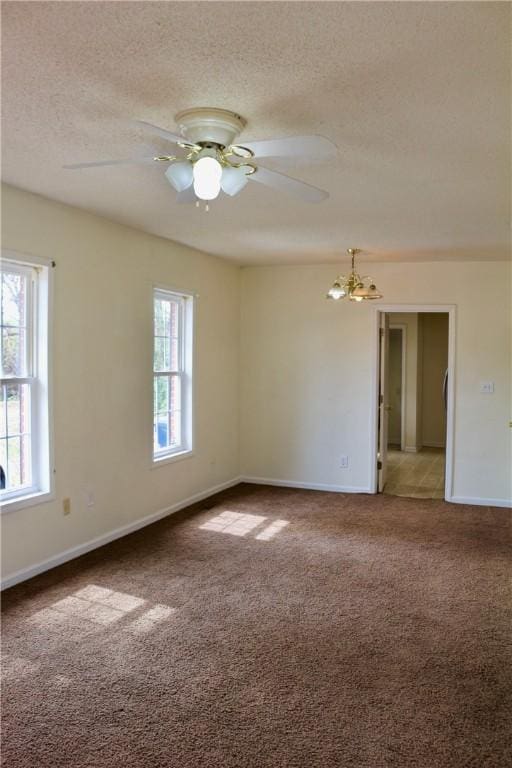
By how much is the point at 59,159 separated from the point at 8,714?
8.50 feet

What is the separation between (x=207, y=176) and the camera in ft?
6.93

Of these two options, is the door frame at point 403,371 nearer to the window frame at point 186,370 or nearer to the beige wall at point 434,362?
the beige wall at point 434,362

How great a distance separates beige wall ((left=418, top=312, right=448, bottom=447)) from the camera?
946cm

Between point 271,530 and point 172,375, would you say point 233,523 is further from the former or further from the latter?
point 172,375

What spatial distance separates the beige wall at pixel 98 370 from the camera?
384 centimetres

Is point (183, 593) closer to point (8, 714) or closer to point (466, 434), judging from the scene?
point (8, 714)

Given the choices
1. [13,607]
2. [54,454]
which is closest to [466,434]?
[54,454]

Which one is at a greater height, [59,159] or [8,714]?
[59,159]

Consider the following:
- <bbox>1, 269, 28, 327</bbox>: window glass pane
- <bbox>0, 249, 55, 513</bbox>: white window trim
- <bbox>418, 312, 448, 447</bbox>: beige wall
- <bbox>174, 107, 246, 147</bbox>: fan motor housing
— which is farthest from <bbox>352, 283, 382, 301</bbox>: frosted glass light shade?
<bbox>418, 312, 448, 447</bbox>: beige wall

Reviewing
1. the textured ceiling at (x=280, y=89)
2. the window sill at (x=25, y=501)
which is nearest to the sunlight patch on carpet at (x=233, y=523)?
the window sill at (x=25, y=501)

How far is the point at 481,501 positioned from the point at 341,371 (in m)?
1.98

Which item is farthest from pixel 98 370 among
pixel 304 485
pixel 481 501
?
pixel 481 501

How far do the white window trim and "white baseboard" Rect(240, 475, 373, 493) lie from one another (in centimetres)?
320

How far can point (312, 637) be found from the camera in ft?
10.3
